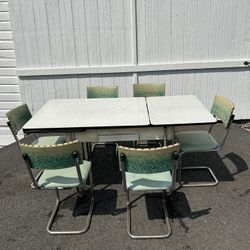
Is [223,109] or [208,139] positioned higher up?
[223,109]

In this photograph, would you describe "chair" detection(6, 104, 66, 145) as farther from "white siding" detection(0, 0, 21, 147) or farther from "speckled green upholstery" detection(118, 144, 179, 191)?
"white siding" detection(0, 0, 21, 147)

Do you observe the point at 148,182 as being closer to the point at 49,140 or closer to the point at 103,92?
the point at 49,140

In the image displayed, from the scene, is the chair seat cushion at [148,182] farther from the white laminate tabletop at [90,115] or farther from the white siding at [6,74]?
the white siding at [6,74]

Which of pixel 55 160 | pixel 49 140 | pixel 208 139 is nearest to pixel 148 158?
pixel 55 160

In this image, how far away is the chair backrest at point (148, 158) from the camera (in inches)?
94.0

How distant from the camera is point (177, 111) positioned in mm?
3387

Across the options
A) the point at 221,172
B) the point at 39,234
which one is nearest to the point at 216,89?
the point at 221,172

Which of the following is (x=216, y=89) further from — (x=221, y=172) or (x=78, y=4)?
(x=78, y=4)

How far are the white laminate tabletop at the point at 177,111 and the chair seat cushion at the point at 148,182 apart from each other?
0.51 m

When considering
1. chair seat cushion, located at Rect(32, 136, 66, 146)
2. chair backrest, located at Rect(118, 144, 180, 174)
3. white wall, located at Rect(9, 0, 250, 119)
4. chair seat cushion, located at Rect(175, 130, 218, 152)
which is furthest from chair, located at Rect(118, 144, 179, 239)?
white wall, located at Rect(9, 0, 250, 119)

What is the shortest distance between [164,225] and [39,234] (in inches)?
43.3

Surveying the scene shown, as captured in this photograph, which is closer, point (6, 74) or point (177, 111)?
point (177, 111)

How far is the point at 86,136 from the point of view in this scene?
312cm

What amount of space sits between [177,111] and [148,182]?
38.1 inches
